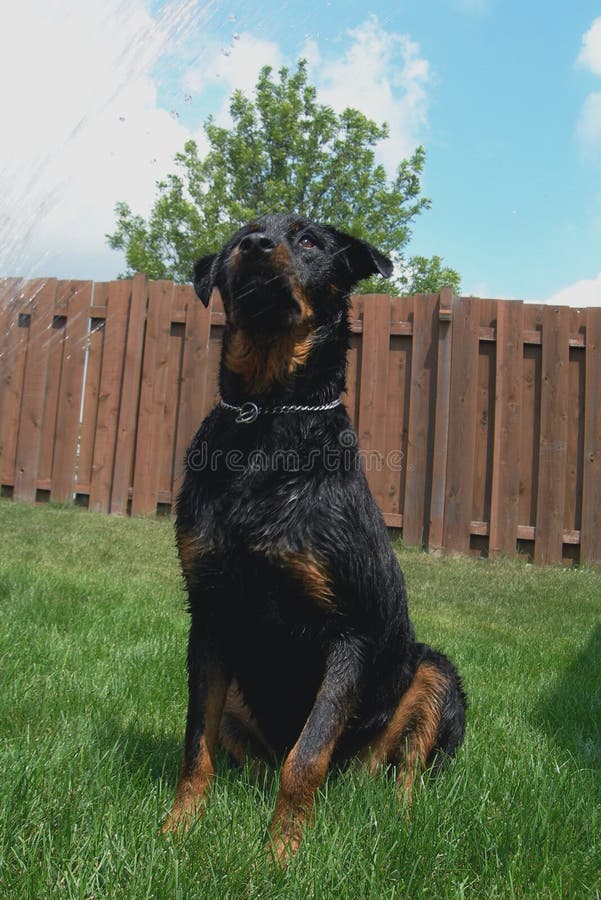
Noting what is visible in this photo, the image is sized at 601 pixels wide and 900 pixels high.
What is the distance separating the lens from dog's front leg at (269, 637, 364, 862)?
194cm

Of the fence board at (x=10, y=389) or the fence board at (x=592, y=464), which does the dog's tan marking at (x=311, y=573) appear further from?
the fence board at (x=10, y=389)

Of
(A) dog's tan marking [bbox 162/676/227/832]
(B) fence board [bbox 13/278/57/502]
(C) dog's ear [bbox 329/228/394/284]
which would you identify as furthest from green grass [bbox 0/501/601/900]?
(B) fence board [bbox 13/278/57/502]

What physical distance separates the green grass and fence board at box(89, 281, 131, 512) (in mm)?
3109

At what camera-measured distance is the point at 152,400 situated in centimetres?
779

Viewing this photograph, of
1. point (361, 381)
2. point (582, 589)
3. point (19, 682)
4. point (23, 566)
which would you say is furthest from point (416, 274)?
point (19, 682)

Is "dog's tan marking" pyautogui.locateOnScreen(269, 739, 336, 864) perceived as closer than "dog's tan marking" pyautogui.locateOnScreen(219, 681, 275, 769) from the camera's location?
Yes

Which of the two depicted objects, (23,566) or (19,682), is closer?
(19,682)

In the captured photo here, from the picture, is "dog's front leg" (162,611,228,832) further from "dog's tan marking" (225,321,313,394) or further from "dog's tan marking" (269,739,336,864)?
"dog's tan marking" (225,321,313,394)

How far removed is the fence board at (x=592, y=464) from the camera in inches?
274

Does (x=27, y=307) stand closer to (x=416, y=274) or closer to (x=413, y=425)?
(x=413, y=425)

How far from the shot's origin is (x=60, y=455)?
8016mm

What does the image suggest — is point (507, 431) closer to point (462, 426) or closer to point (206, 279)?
point (462, 426)

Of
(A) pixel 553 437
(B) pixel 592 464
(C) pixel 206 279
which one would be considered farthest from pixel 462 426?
(C) pixel 206 279

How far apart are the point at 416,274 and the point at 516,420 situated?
594 inches
